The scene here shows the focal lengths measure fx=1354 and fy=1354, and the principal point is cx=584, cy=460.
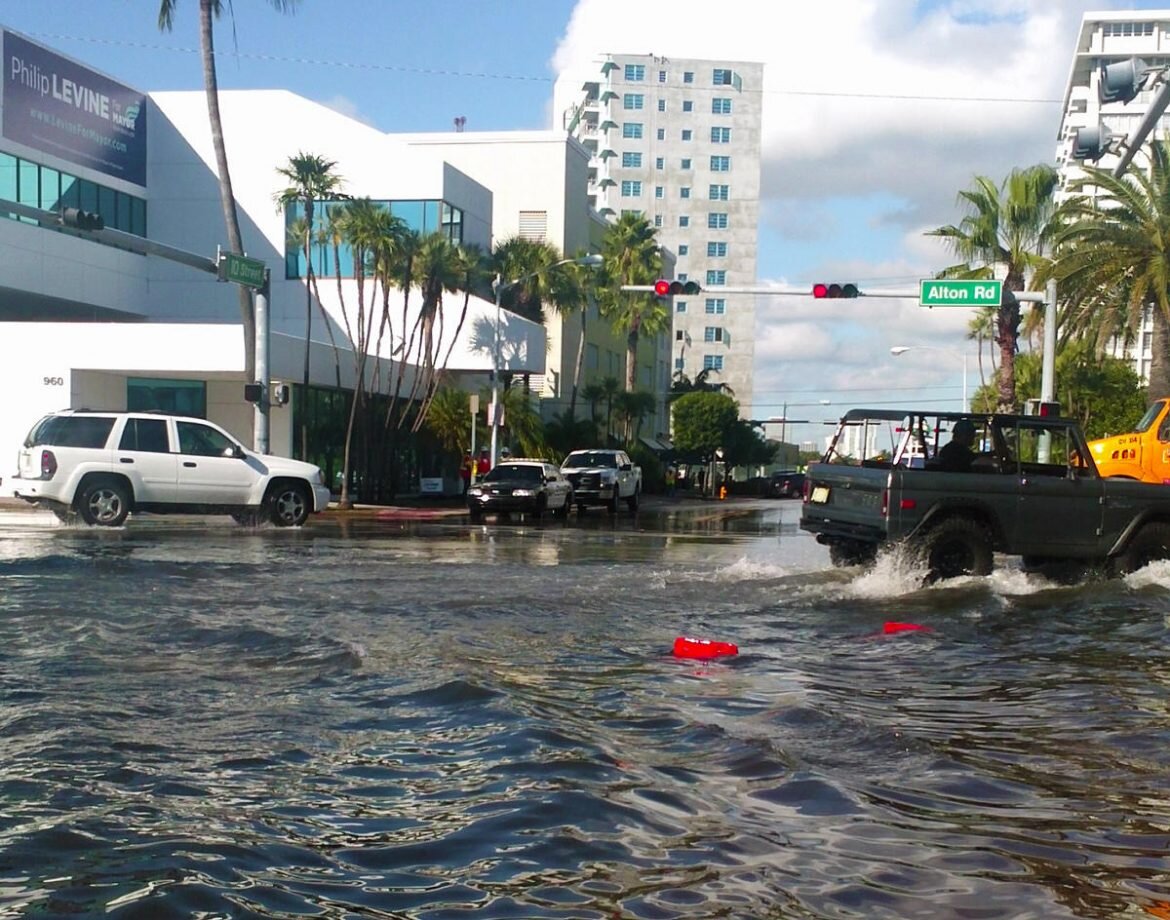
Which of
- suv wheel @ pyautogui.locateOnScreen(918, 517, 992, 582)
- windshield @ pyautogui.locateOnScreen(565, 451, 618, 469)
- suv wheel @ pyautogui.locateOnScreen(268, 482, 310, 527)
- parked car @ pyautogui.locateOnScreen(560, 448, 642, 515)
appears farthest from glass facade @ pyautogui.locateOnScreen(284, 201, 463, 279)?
suv wheel @ pyautogui.locateOnScreen(918, 517, 992, 582)

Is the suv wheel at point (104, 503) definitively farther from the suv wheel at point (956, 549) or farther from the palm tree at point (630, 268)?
the palm tree at point (630, 268)

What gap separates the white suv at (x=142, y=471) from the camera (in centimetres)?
2191

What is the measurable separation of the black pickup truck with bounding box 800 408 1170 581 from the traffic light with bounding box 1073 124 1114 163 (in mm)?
4603

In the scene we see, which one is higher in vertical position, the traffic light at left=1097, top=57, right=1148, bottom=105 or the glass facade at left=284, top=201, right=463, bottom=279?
the glass facade at left=284, top=201, right=463, bottom=279

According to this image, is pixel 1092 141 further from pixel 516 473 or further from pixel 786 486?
pixel 786 486

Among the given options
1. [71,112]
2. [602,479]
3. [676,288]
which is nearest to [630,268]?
[71,112]

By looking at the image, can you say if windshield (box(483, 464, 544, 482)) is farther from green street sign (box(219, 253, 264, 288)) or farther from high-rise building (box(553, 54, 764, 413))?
high-rise building (box(553, 54, 764, 413))

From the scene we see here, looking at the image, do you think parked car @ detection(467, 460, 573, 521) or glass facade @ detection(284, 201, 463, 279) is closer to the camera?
parked car @ detection(467, 460, 573, 521)

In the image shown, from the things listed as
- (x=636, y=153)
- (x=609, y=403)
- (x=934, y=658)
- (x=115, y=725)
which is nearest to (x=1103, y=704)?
(x=934, y=658)

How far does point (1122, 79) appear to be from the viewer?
610 inches

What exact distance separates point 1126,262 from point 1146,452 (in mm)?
8598

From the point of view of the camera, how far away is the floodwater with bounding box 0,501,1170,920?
15.8 ft

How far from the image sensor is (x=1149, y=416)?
22.0 meters

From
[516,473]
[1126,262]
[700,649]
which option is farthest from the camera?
[516,473]
